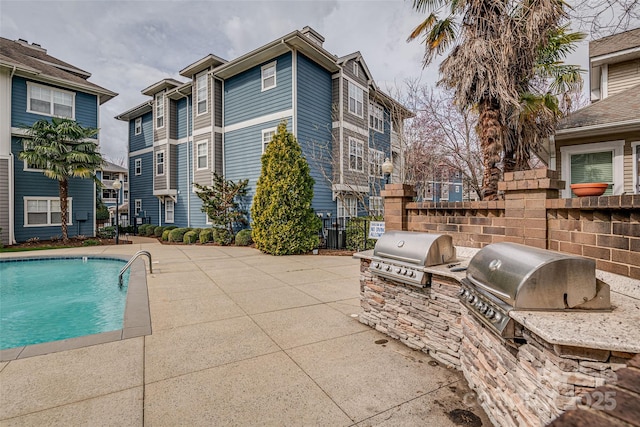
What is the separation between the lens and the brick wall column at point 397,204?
4.64 metres

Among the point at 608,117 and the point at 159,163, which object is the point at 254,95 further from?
the point at 608,117

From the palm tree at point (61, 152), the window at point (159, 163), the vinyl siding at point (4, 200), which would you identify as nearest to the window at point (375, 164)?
the window at point (159, 163)

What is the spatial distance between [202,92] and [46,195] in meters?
9.38

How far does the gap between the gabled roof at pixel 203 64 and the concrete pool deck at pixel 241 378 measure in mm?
13850

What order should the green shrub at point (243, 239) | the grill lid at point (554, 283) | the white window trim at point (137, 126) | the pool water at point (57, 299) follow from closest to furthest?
the grill lid at point (554, 283), the pool water at point (57, 299), the green shrub at point (243, 239), the white window trim at point (137, 126)

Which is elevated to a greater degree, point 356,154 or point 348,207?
point 356,154

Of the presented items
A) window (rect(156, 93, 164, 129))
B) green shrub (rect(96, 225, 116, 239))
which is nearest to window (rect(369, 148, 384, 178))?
window (rect(156, 93, 164, 129))

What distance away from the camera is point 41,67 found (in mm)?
15125

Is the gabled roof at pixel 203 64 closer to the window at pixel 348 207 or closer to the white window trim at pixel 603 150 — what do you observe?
the window at pixel 348 207

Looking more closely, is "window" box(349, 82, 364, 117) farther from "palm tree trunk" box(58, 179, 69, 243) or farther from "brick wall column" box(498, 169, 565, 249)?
"palm tree trunk" box(58, 179, 69, 243)

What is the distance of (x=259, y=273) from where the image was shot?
7.63m

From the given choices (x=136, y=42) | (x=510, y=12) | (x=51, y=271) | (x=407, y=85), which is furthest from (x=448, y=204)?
(x=136, y=42)

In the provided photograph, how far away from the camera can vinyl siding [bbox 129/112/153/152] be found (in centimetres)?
2012

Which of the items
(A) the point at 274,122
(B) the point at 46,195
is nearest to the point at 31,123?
(B) the point at 46,195
